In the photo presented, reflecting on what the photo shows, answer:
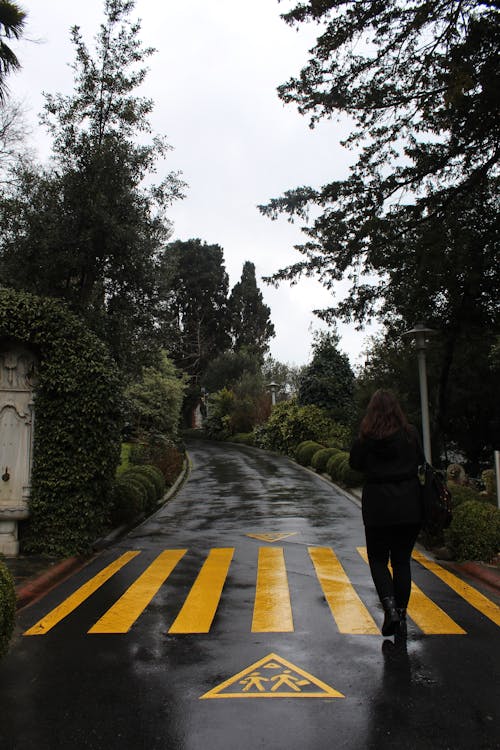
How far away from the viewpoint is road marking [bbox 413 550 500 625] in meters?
5.79

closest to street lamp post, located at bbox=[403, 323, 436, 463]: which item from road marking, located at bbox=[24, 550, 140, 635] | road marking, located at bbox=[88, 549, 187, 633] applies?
road marking, located at bbox=[88, 549, 187, 633]

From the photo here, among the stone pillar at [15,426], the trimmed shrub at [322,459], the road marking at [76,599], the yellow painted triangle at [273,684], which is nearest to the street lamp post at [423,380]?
the road marking at [76,599]

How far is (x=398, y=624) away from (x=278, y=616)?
134 cm

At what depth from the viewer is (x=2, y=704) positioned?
3.77 metres

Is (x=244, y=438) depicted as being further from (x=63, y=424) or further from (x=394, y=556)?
(x=394, y=556)

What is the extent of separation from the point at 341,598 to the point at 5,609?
3.35m

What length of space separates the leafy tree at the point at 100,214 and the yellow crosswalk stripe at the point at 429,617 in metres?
7.29

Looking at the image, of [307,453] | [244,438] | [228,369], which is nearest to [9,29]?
[307,453]

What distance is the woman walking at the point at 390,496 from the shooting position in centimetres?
466

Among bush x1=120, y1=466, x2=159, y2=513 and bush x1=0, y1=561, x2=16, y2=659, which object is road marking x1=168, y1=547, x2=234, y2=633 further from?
bush x1=120, y1=466, x2=159, y2=513

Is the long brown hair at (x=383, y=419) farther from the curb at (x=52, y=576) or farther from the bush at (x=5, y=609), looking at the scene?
the curb at (x=52, y=576)

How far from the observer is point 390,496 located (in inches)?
184

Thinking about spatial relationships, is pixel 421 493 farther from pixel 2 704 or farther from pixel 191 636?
pixel 2 704

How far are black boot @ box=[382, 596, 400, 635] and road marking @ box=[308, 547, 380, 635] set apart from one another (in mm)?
479
